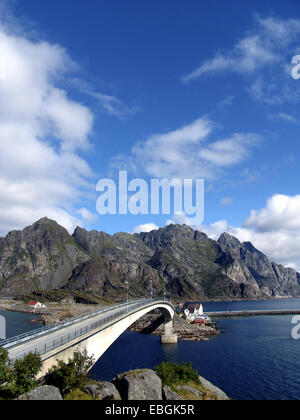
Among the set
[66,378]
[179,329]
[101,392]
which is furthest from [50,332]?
[179,329]

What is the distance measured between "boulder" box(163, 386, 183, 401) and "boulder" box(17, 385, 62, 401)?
11.2 metres

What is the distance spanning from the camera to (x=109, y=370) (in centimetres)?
6169

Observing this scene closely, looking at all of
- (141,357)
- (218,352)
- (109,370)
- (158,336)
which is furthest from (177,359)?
(158,336)

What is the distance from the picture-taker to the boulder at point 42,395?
861 inches

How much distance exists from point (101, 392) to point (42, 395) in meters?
6.84

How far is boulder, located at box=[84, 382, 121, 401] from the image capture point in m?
27.2

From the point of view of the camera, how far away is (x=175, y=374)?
36531 mm

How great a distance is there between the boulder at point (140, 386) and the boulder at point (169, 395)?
0.50m

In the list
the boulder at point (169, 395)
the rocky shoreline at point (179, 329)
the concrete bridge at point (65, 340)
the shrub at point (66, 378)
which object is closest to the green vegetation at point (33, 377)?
the shrub at point (66, 378)

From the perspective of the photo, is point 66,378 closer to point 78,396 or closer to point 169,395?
point 78,396

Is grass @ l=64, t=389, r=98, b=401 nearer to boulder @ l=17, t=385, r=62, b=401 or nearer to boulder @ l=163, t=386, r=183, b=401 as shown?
boulder @ l=17, t=385, r=62, b=401

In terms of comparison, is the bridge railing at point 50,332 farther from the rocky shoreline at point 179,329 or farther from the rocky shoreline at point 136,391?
the rocky shoreline at point 179,329

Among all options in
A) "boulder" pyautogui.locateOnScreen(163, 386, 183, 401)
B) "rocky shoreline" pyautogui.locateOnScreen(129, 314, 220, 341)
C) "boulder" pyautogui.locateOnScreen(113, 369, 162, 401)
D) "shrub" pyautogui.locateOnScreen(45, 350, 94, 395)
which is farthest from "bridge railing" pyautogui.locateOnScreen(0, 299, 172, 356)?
"rocky shoreline" pyautogui.locateOnScreen(129, 314, 220, 341)
